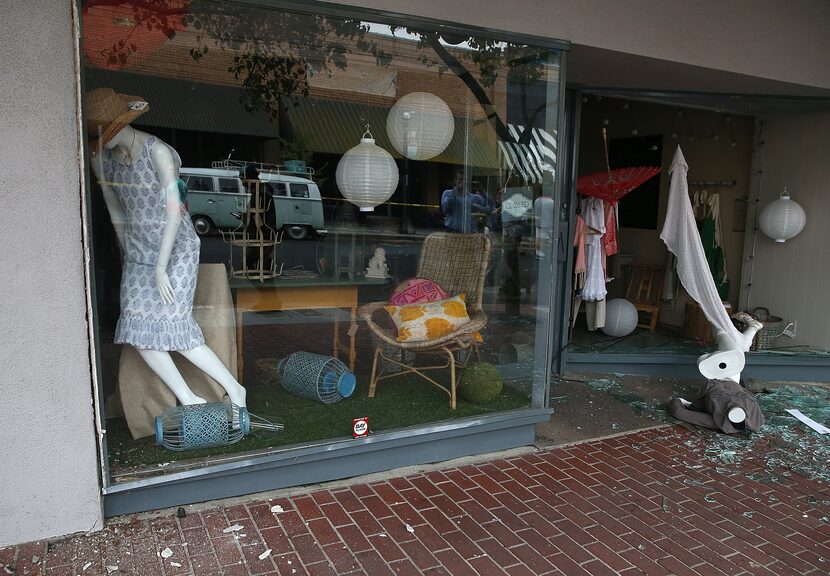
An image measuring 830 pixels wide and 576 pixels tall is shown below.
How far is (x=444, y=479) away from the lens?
319 centimetres

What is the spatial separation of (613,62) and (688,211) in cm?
133

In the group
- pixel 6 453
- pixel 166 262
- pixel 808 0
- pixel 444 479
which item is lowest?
pixel 444 479

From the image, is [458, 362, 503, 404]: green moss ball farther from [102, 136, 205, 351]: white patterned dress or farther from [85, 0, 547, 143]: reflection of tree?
[102, 136, 205, 351]: white patterned dress

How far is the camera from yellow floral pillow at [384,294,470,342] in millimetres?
3756

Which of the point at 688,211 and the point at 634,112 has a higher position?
the point at 634,112

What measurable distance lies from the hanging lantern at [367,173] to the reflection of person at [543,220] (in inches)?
41.8

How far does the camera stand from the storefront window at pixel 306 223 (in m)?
3.00

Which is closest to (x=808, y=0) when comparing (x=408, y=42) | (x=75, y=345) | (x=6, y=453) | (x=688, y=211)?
(x=688, y=211)

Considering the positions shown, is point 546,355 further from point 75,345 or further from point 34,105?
point 34,105

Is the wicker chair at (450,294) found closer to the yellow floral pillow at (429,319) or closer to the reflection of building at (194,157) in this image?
the yellow floral pillow at (429,319)

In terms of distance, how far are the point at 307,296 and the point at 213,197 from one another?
34.7 inches

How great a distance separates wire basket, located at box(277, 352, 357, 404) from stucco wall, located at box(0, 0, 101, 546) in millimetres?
1327

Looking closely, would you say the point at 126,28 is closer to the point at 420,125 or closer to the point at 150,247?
the point at 150,247

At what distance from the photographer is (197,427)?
2932 mm
